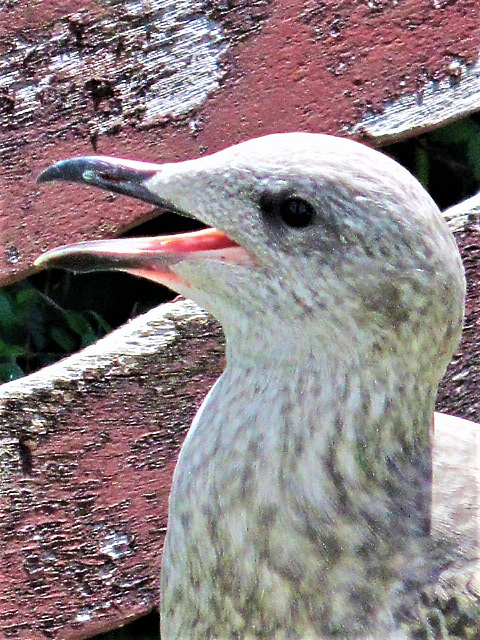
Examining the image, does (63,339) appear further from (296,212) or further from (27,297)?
(296,212)

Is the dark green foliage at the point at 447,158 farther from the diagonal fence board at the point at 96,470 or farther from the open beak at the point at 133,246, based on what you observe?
the open beak at the point at 133,246

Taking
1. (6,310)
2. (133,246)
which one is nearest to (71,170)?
(133,246)

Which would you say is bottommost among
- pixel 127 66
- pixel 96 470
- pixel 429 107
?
pixel 96 470

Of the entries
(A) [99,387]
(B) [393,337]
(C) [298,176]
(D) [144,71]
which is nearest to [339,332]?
(B) [393,337]

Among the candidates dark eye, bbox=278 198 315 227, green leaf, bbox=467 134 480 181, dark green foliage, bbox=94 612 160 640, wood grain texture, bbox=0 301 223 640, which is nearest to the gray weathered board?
wood grain texture, bbox=0 301 223 640

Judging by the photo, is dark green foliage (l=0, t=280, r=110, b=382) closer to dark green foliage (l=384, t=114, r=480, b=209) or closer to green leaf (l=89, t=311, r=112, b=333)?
green leaf (l=89, t=311, r=112, b=333)

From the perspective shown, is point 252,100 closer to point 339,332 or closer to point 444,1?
point 444,1

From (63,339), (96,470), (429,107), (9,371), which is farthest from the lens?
(63,339)
